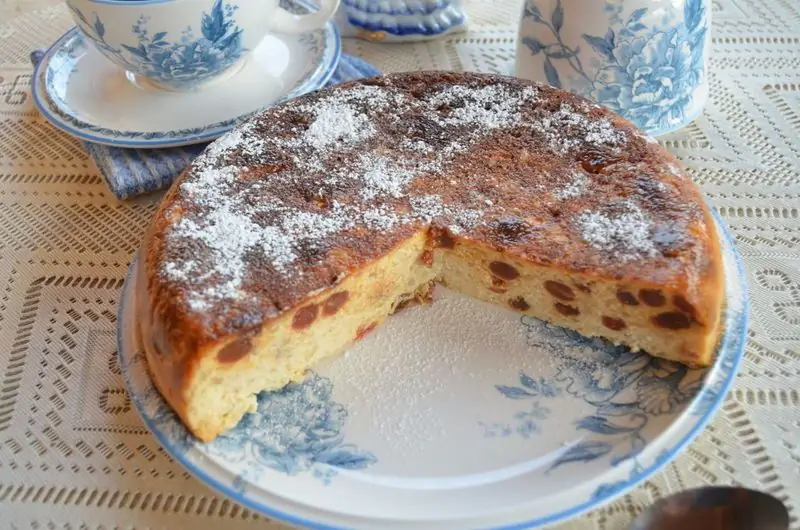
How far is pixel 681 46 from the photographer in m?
1.85

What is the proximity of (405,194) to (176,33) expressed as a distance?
2.60 feet

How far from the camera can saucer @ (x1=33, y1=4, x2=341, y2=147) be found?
6.35ft

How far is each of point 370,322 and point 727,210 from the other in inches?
38.3

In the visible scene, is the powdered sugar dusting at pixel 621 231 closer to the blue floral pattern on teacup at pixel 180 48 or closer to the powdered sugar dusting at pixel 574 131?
the powdered sugar dusting at pixel 574 131

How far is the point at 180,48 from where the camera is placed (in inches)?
74.8

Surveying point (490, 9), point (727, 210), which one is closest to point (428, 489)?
point (727, 210)

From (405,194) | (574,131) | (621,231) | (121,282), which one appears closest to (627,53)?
(574,131)

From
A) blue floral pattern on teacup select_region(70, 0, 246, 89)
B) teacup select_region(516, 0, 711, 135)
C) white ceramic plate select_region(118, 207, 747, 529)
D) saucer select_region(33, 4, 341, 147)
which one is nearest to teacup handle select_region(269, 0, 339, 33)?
saucer select_region(33, 4, 341, 147)

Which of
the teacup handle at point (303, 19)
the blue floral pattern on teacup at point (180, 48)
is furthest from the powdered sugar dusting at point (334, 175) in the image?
the teacup handle at point (303, 19)

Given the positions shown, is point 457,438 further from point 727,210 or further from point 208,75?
point 208,75

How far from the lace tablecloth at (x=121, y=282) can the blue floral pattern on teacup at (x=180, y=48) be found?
347 mm

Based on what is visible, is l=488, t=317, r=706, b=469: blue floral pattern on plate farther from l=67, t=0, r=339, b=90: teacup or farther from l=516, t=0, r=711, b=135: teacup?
l=67, t=0, r=339, b=90: teacup

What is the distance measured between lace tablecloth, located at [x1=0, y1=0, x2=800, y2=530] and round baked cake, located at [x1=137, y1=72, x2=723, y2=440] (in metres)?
0.16

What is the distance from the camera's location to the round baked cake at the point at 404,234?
136 centimetres
